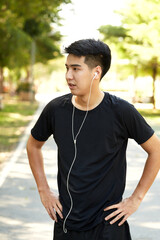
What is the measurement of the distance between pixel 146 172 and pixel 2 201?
4452 mm

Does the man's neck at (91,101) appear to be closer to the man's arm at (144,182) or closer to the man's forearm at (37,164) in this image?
the man's arm at (144,182)

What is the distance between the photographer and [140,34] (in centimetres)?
2662

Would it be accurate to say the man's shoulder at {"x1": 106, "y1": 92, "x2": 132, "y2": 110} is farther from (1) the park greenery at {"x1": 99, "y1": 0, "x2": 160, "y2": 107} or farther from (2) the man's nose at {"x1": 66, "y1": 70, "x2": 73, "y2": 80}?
(1) the park greenery at {"x1": 99, "y1": 0, "x2": 160, "y2": 107}

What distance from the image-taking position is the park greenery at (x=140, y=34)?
998 inches

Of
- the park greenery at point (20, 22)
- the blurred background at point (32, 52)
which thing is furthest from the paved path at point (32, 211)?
the park greenery at point (20, 22)

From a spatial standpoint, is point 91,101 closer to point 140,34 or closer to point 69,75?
point 69,75

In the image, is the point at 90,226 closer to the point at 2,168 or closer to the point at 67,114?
the point at 67,114

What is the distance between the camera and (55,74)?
11831 cm

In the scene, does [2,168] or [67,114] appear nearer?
[67,114]

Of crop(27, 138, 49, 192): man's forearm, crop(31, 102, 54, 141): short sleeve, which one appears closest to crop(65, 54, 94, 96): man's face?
crop(31, 102, 54, 141): short sleeve

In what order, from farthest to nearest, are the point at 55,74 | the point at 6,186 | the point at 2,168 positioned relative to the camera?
the point at 55,74, the point at 2,168, the point at 6,186

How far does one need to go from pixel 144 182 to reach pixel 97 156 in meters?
0.36

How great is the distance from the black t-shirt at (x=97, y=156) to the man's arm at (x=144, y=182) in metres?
0.05

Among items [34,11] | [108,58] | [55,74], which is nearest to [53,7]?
[34,11]
